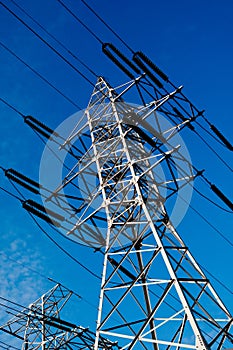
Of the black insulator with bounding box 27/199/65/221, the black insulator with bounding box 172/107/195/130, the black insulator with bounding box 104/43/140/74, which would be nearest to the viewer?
the black insulator with bounding box 27/199/65/221

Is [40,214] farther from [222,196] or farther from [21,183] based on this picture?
[222,196]

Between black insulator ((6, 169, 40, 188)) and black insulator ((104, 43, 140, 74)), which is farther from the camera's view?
black insulator ((104, 43, 140, 74))

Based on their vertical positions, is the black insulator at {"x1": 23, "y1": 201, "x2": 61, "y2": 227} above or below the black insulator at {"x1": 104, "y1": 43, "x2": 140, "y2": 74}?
below

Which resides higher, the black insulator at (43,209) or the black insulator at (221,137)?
the black insulator at (221,137)

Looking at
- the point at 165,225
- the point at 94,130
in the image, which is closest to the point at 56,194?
the point at 94,130

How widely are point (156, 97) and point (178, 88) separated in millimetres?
798

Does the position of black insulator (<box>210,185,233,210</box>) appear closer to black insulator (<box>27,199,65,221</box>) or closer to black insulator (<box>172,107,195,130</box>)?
black insulator (<box>172,107,195,130</box>)

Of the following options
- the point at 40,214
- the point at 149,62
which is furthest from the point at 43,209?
the point at 149,62

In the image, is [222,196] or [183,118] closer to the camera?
[183,118]

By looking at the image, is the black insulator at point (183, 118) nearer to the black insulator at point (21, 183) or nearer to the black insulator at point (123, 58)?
the black insulator at point (123, 58)

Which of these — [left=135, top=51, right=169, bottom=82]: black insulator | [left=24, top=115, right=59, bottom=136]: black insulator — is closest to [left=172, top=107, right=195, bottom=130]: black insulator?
[left=135, top=51, right=169, bottom=82]: black insulator

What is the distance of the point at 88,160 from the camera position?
42.8 feet

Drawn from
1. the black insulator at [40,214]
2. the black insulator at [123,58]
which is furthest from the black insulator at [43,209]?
the black insulator at [123,58]

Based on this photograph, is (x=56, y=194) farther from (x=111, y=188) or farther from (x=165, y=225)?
(x=165, y=225)
